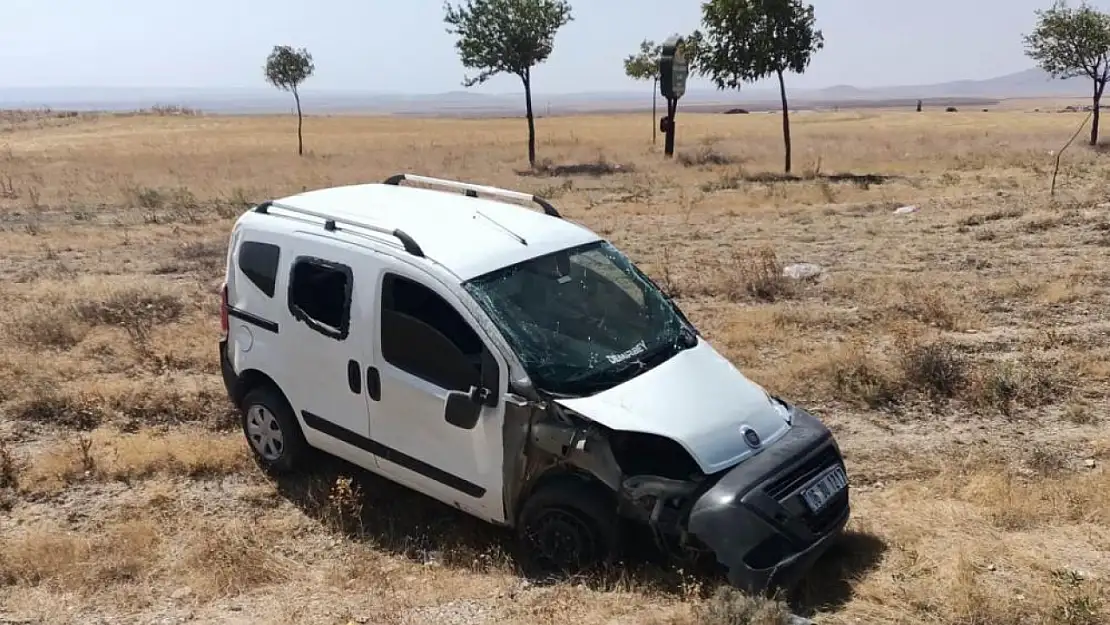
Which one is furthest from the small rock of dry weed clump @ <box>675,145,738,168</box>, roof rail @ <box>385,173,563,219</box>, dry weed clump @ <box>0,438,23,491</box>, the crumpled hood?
dry weed clump @ <box>675,145,738,168</box>

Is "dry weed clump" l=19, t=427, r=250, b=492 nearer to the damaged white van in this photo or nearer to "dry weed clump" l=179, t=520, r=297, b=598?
the damaged white van

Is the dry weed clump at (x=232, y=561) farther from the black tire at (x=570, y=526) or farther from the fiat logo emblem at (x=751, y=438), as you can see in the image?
the fiat logo emblem at (x=751, y=438)

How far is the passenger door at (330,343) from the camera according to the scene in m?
5.22

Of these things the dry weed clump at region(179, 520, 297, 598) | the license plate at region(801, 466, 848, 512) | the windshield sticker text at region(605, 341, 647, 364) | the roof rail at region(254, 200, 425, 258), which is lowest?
the dry weed clump at region(179, 520, 297, 598)

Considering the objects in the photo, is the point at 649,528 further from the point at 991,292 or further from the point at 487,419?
the point at 991,292

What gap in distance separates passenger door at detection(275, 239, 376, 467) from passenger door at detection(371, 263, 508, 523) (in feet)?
0.47

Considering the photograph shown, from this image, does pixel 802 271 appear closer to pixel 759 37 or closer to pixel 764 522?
pixel 764 522

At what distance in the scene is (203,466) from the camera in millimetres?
6297


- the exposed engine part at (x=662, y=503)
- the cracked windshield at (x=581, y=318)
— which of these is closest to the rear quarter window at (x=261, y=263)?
the cracked windshield at (x=581, y=318)

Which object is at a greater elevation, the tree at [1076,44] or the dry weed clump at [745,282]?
the tree at [1076,44]

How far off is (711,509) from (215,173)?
1099 inches

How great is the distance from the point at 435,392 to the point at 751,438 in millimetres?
1712

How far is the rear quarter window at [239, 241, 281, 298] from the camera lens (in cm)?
577

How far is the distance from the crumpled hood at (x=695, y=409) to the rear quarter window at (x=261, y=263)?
7.79 ft
